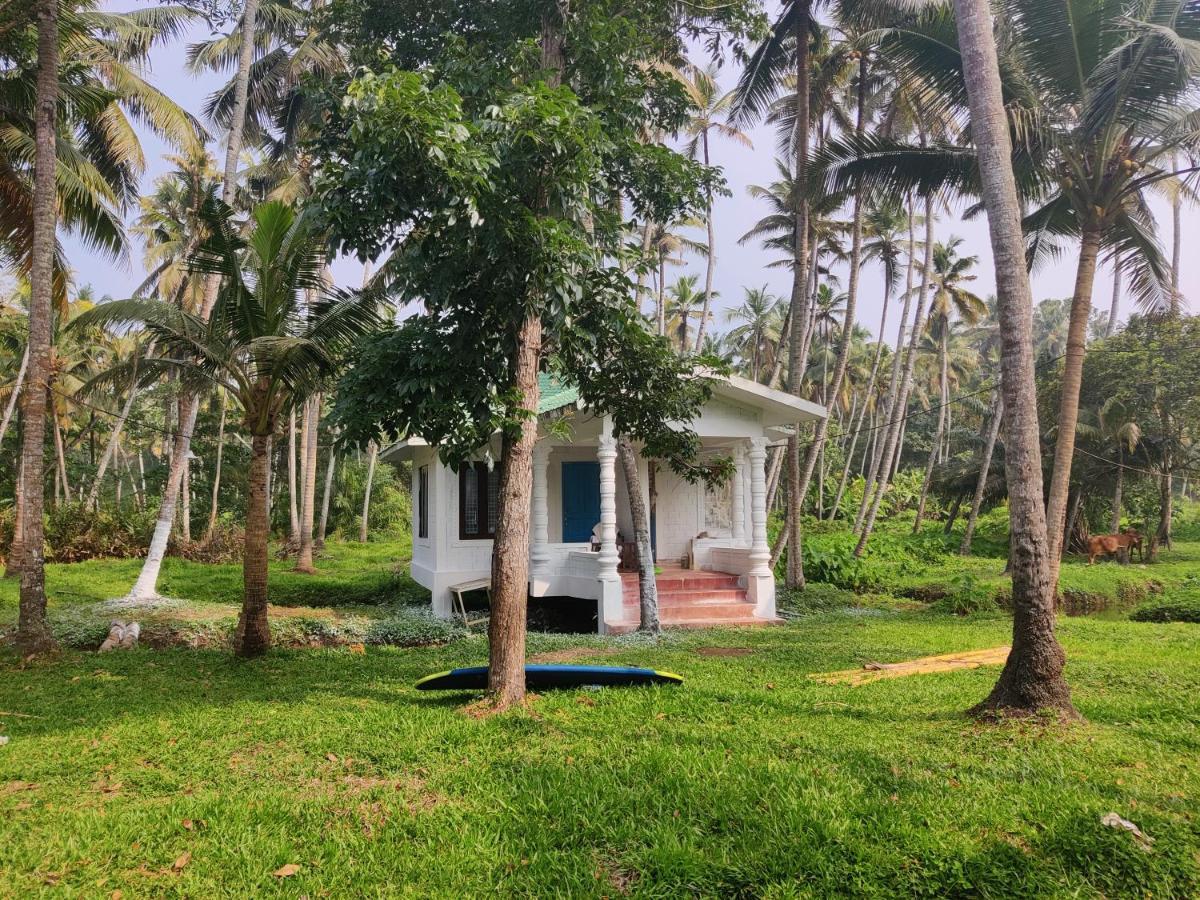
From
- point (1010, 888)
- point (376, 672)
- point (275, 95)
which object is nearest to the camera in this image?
point (1010, 888)

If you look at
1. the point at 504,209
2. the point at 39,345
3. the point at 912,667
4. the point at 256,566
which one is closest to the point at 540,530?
the point at 256,566

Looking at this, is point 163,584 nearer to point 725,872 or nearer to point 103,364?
point 725,872

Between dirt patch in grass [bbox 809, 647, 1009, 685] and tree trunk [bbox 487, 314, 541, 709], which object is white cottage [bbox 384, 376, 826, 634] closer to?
dirt patch in grass [bbox 809, 647, 1009, 685]

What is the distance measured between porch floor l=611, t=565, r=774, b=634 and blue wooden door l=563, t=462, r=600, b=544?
1.59 metres

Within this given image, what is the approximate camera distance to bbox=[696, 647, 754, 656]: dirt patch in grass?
30.5 feet

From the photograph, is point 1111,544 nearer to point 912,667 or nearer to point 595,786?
point 912,667

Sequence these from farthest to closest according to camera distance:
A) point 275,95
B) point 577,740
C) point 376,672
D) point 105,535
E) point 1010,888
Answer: point 105,535 < point 275,95 < point 376,672 < point 577,740 < point 1010,888

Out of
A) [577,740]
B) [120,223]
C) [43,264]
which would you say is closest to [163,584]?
[120,223]

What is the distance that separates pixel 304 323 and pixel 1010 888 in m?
9.00

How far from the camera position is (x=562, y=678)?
274 inches

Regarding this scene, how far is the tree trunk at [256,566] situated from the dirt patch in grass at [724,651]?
5412mm

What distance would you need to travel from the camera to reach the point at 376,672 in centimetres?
821

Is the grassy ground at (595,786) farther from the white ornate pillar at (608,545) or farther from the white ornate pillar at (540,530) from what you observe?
the white ornate pillar at (540,530)

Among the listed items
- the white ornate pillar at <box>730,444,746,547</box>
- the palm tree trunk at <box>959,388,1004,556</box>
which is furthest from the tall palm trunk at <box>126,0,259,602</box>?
the palm tree trunk at <box>959,388,1004,556</box>
